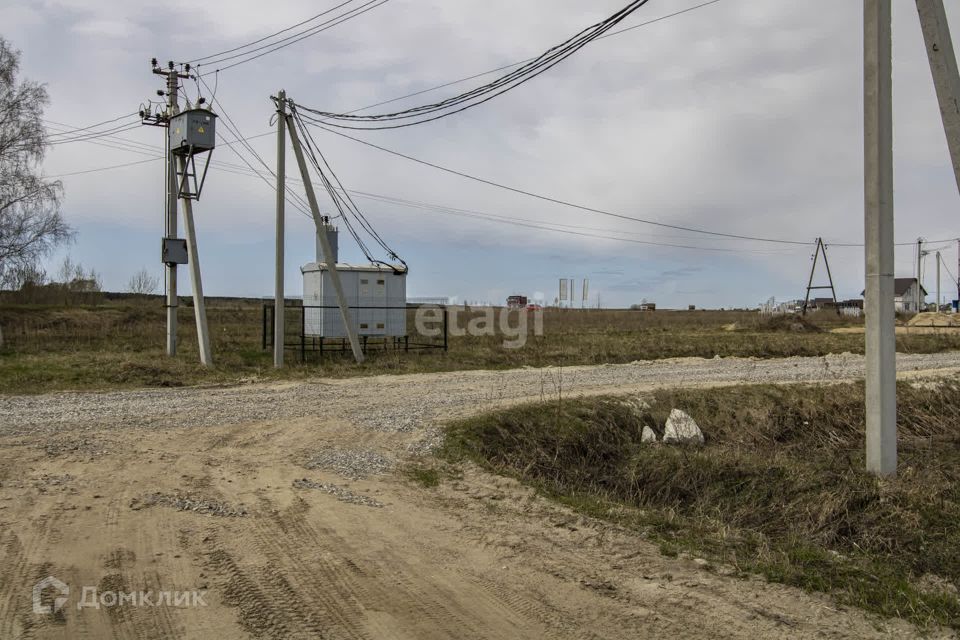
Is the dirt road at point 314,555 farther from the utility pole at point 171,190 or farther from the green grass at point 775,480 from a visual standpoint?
the utility pole at point 171,190

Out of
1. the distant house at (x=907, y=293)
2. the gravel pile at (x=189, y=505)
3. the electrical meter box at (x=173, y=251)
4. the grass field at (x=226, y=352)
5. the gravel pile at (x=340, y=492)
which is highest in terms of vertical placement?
the distant house at (x=907, y=293)

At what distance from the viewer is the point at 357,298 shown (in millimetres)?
19406

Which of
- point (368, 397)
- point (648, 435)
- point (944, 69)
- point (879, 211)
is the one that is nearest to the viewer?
point (944, 69)

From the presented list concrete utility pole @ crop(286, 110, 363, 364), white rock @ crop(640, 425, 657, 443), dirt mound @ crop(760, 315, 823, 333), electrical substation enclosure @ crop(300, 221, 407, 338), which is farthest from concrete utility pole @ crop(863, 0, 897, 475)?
dirt mound @ crop(760, 315, 823, 333)

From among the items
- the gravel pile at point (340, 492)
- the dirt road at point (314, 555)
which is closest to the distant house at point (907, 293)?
the dirt road at point (314, 555)

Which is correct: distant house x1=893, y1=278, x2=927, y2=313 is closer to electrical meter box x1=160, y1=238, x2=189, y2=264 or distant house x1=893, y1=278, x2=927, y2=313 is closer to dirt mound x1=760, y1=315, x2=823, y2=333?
dirt mound x1=760, y1=315, x2=823, y2=333

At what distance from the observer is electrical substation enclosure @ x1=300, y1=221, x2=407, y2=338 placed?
1894 centimetres

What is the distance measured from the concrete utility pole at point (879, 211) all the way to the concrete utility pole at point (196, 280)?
14294 millimetres

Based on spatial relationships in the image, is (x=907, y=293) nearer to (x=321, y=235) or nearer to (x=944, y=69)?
(x=321, y=235)

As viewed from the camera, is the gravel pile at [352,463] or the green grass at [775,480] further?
the gravel pile at [352,463]

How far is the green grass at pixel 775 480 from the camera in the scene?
5.10 m

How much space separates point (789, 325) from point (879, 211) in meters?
33.9

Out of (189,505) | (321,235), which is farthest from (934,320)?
(189,505)

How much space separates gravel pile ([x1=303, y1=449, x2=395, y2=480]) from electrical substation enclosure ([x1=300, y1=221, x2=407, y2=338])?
11.4 metres
